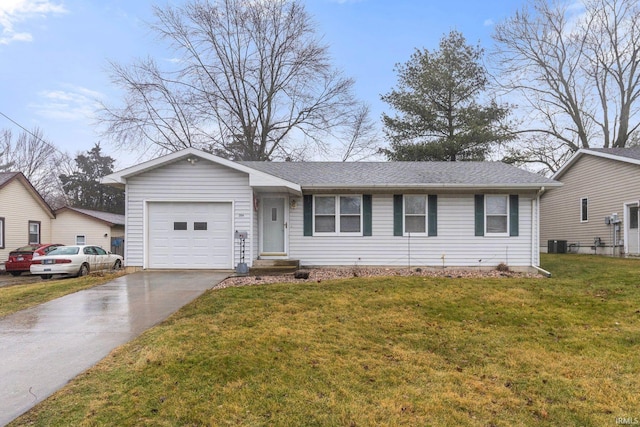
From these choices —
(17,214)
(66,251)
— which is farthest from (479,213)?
(17,214)

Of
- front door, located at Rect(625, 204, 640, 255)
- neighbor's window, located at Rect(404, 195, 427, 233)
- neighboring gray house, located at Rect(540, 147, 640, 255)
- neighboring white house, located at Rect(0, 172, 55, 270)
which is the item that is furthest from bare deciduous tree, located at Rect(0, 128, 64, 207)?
front door, located at Rect(625, 204, 640, 255)

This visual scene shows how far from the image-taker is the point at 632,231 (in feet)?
50.8

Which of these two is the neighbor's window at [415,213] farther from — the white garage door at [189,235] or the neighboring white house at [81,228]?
the neighboring white house at [81,228]

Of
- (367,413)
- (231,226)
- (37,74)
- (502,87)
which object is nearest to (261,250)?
(231,226)

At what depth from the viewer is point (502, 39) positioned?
27.0 meters

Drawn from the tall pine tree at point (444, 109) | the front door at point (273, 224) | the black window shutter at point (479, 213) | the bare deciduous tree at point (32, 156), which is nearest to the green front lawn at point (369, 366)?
the black window shutter at point (479, 213)

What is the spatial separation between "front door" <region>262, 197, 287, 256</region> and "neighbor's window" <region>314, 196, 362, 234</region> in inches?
45.5

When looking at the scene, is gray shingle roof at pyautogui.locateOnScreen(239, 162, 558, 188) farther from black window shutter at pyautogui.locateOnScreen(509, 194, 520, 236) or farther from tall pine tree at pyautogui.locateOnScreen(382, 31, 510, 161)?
tall pine tree at pyautogui.locateOnScreen(382, 31, 510, 161)

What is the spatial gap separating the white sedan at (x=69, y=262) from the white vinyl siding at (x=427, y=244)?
29.3 feet

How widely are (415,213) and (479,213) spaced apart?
2.02 m

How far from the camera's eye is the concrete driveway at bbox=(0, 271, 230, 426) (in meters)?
3.78

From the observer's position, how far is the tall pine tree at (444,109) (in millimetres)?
22812

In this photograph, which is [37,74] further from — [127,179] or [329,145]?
[329,145]

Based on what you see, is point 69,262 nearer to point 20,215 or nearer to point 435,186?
point 20,215
